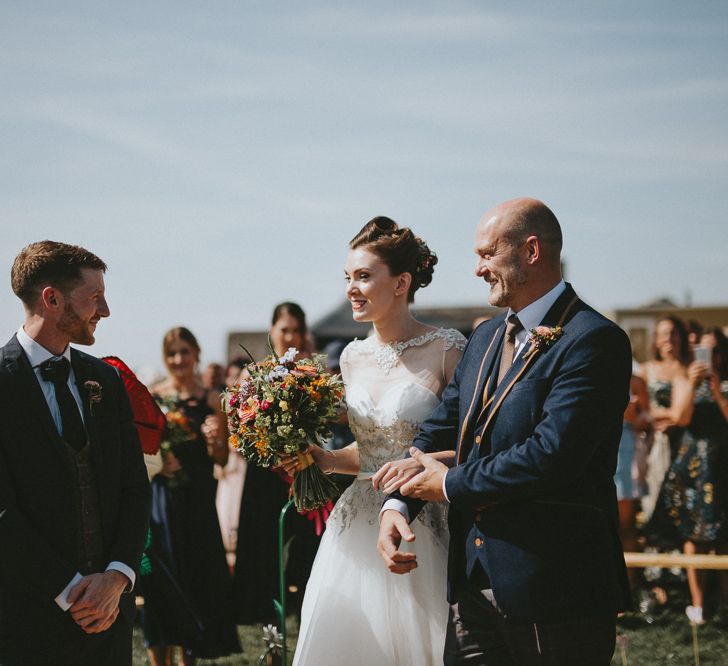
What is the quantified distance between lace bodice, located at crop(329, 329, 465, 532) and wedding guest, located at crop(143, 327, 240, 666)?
2298mm

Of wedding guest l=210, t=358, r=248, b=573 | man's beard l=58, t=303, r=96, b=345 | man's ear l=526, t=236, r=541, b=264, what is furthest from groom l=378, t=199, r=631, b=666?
wedding guest l=210, t=358, r=248, b=573

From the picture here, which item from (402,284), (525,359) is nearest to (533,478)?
(525,359)

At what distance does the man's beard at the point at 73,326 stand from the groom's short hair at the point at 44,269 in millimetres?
86

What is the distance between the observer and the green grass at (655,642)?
6.75m

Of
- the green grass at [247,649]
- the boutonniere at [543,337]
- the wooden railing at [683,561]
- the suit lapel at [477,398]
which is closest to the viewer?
the boutonniere at [543,337]

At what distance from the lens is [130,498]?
3.71m

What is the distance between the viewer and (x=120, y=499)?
371 cm

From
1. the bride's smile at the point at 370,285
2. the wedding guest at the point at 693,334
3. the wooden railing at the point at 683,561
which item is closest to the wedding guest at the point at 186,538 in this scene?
the bride's smile at the point at 370,285

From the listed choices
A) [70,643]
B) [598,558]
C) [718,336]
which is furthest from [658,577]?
[70,643]

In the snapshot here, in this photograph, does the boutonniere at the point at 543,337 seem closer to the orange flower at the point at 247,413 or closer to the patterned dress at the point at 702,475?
the orange flower at the point at 247,413

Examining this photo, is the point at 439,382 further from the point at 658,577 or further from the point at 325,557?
the point at 658,577

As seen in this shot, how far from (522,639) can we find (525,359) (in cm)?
99

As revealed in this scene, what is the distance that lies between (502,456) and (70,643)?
174cm

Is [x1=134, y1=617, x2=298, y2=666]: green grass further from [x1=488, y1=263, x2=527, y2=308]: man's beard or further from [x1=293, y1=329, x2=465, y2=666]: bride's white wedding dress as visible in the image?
[x1=488, y1=263, x2=527, y2=308]: man's beard
